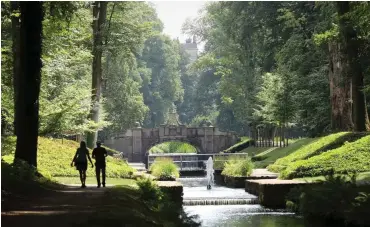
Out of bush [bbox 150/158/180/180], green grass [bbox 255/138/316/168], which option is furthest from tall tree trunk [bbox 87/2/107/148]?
green grass [bbox 255/138/316/168]

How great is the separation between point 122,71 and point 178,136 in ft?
30.1

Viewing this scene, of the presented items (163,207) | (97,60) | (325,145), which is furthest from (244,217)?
(97,60)

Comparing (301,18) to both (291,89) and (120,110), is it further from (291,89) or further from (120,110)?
(120,110)

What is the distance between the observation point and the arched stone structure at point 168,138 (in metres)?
58.4

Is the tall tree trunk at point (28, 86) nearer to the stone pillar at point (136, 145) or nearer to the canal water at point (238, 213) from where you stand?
the canal water at point (238, 213)

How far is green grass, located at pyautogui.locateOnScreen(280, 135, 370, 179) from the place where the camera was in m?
19.8

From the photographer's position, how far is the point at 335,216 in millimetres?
13961

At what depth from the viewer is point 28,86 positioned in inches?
599

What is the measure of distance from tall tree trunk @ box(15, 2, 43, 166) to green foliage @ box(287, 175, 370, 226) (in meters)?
7.68

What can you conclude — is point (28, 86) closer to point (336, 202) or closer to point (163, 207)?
point (163, 207)

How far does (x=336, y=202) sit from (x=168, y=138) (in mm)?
45554

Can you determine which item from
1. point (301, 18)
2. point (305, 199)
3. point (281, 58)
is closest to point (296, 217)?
point (305, 199)

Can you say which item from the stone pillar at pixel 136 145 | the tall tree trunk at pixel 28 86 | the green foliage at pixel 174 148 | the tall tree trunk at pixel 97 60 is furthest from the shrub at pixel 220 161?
the green foliage at pixel 174 148

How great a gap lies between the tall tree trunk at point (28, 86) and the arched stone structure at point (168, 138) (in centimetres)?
4275
